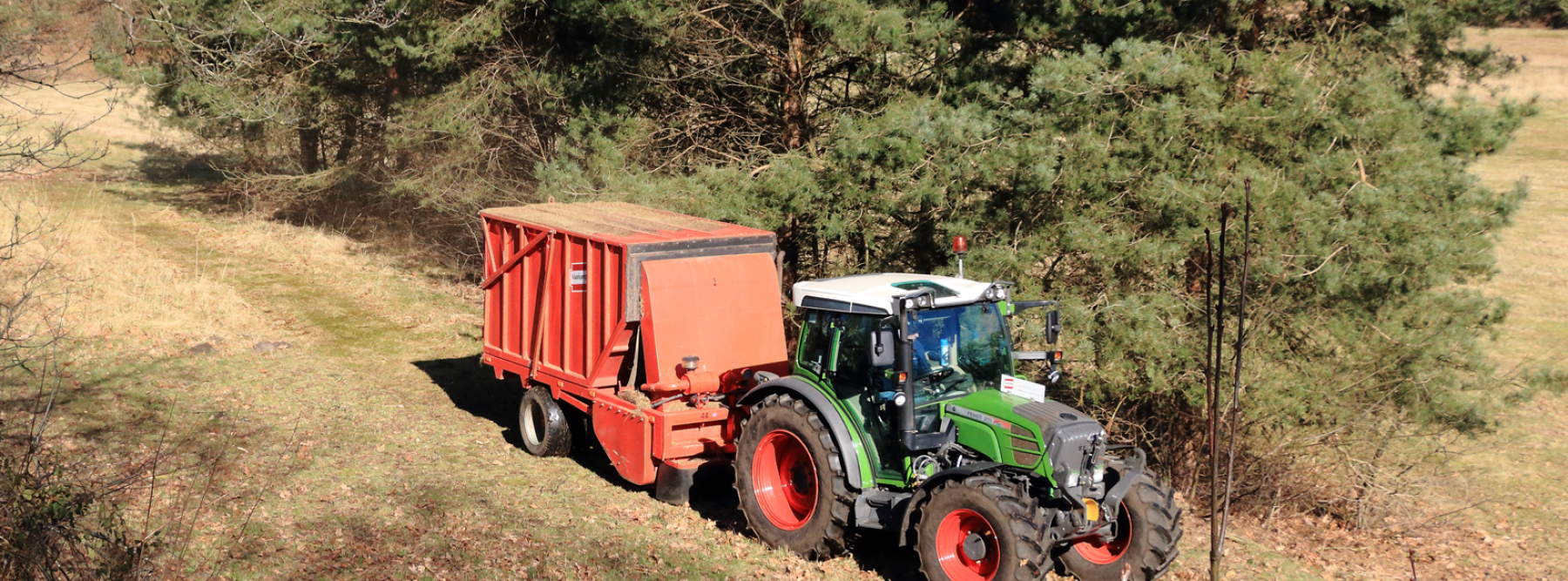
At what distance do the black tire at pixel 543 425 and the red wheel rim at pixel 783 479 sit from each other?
295cm

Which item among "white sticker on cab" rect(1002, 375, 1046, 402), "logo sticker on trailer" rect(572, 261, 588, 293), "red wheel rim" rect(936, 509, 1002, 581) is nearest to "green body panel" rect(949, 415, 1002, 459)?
"white sticker on cab" rect(1002, 375, 1046, 402)

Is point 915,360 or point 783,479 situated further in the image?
point 783,479

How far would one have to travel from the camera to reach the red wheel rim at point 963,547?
7.04 m

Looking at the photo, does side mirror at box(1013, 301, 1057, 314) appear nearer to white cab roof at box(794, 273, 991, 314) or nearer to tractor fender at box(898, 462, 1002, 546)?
white cab roof at box(794, 273, 991, 314)

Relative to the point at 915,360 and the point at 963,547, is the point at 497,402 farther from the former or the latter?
the point at 963,547

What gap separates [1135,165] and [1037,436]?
4.72 metres

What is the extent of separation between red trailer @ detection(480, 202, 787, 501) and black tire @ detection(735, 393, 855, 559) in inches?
32.1

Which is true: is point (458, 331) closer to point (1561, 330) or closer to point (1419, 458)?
point (1419, 458)

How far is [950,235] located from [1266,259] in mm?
3217

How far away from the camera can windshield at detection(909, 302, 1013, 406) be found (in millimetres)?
7559

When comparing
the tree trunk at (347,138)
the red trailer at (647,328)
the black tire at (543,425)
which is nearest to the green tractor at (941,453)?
the red trailer at (647,328)

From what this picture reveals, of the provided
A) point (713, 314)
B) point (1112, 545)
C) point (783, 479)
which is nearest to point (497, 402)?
point (713, 314)

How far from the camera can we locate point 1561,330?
1998 cm

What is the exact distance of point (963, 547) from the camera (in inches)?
280
